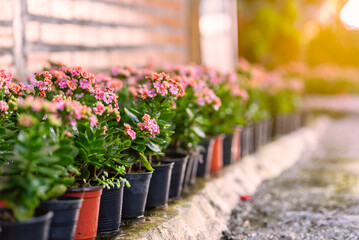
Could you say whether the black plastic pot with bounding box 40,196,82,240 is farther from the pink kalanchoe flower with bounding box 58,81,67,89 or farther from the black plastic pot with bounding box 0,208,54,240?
the pink kalanchoe flower with bounding box 58,81,67,89

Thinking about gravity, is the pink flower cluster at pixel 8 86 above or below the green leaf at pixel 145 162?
above

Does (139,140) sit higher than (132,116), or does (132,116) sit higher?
(132,116)

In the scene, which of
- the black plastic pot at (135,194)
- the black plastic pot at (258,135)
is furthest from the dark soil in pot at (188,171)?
the black plastic pot at (258,135)

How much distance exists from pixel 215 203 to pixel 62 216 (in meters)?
1.97

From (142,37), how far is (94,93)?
Result: 3318 millimetres

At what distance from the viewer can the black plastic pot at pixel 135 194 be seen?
10.9 feet

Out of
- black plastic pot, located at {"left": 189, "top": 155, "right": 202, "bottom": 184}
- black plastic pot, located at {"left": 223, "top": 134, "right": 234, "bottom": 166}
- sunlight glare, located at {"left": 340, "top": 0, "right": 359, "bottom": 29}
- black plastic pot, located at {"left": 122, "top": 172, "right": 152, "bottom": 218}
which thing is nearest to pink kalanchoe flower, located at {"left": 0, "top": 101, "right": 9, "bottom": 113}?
black plastic pot, located at {"left": 122, "top": 172, "right": 152, "bottom": 218}

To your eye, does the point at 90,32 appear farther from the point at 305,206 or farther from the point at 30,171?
the point at 30,171

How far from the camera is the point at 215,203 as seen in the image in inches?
169

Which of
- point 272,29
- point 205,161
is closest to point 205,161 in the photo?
point 205,161

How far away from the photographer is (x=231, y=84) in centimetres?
592

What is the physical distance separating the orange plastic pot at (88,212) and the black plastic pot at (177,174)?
3.37 feet

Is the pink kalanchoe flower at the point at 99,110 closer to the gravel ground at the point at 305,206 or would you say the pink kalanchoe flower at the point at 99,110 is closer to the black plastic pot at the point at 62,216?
the black plastic pot at the point at 62,216

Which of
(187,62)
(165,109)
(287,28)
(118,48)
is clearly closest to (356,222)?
(165,109)
